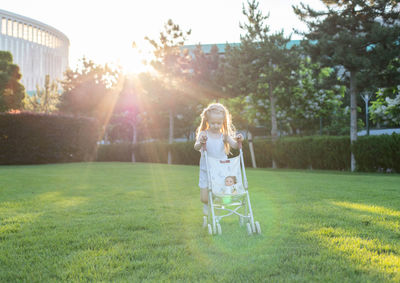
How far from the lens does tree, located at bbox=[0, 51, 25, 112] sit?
1037 inches

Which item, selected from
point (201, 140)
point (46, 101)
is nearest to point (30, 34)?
point (46, 101)

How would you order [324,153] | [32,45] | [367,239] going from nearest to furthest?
[367,239]
[324,153]
[32,45]

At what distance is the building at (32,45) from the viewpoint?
85812 millimetres

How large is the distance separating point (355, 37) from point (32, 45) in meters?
93.2

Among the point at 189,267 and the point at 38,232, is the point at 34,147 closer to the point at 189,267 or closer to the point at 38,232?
the point at 38,232

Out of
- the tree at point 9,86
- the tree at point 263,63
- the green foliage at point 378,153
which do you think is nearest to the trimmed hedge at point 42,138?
the tree at point 9,86

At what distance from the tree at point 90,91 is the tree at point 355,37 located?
28.5m

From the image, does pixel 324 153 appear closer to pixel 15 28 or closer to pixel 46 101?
pixel 46 101

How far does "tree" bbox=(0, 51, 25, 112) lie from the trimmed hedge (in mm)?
8325

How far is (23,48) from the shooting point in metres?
89.6

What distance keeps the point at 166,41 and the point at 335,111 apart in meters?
16.6

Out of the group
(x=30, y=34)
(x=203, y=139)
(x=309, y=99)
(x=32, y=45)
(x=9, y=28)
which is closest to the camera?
(x=203, y=139)

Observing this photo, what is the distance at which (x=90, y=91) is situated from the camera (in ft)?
131

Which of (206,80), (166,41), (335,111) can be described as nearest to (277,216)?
(335,111)
